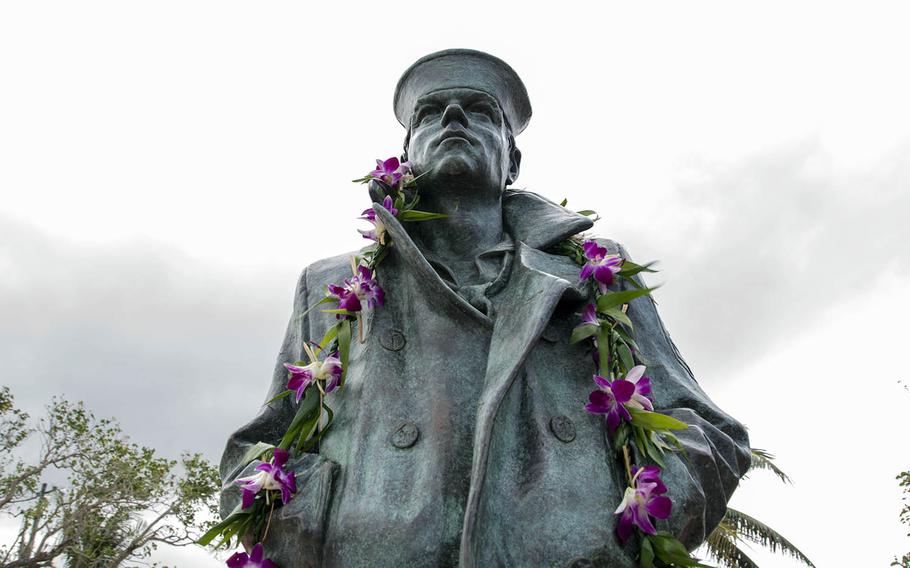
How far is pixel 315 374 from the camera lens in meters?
3.27

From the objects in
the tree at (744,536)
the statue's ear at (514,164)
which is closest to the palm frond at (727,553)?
the tree at (744,536)

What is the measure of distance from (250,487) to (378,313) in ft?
2.98

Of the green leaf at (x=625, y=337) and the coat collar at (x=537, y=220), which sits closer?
the green leaf at (x=625, y=337)

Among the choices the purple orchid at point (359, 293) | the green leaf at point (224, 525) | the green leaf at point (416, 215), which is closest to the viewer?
the green leaf at point (224, 525)

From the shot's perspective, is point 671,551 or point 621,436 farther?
point 621,436

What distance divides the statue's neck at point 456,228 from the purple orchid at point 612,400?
3.34 ft

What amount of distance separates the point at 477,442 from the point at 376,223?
1193 mm

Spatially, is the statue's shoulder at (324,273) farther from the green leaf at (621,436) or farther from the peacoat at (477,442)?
the green leaf at (621,436)

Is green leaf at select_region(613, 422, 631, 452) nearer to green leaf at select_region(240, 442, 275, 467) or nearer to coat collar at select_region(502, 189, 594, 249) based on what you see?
coat collar at select_region(502, 189, 594, 249)

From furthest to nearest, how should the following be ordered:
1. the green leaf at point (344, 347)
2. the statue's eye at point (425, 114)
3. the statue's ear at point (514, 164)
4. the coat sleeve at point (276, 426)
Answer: the statue's ear at point (514, 164)
the statue's eye at point (425, 114)
the green leaf at point (344, 347)
the coat sleeve at point (276, 426)

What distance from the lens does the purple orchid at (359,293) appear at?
3402 mm

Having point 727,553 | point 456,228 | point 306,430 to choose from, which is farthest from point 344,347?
point 727,553

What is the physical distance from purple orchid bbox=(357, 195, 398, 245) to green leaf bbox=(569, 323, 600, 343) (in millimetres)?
910

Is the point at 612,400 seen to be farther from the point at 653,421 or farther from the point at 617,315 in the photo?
the point at 617,315
